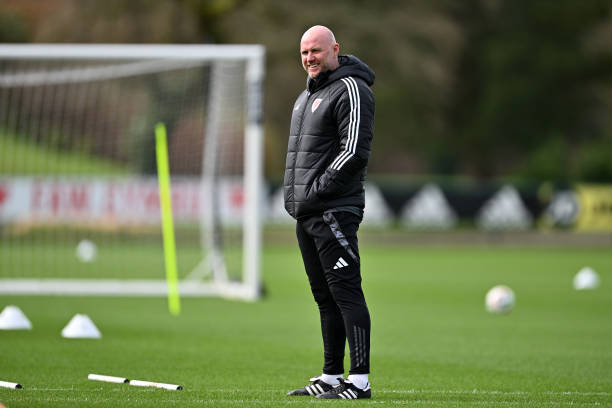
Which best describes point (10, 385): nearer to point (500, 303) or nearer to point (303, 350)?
point (303, 350)

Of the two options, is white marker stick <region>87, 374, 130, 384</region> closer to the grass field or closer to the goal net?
the grass field

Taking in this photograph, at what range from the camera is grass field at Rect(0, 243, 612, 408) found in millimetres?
6910

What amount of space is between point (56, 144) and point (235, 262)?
10.1m

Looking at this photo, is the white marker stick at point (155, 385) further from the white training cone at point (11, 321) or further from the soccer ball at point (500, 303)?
the soccer ball at point (500, 303)

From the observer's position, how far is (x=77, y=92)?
3300cm

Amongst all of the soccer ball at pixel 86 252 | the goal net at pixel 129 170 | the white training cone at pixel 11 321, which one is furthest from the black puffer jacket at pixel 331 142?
the soccer ball at pixel 86 252

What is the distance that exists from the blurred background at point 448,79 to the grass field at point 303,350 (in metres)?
12.0

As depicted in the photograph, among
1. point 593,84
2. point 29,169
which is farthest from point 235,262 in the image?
point 593,84

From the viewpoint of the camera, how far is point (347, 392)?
6.68 meters

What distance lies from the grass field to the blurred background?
12.0 m

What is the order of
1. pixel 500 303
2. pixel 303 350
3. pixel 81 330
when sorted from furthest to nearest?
pixel 500 303, pixel 81 330, pixel 303 350

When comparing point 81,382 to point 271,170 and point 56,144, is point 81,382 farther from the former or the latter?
point 271,170

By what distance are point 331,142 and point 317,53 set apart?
1.77 feet

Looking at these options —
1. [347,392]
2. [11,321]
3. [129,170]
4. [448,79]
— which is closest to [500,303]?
[11,321]
